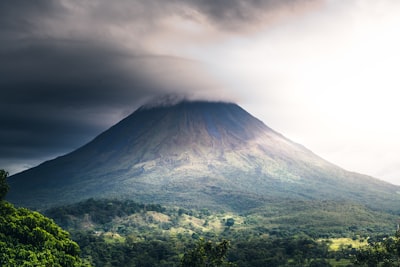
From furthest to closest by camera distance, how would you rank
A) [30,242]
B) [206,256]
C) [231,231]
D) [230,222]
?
[230,222]
[231,231]
[206,256]
[30,242]

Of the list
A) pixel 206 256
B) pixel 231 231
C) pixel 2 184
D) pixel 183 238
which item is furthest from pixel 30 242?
pixel 231 231

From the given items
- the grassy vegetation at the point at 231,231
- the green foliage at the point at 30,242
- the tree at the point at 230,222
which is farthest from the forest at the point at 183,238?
the tree at the point at 230,222

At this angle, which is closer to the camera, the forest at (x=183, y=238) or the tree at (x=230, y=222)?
the forest at (x=183, y=238)

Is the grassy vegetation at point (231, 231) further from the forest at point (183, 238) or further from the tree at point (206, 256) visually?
the tree at point (206, 256)

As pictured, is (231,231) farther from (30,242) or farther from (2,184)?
(30,242)

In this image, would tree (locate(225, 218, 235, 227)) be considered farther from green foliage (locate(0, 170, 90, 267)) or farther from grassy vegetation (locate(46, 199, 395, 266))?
green foliage (locate(0, 170, 90, 267))

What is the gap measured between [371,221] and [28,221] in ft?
368

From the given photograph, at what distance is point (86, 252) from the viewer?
103m

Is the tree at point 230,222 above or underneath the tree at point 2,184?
underneath

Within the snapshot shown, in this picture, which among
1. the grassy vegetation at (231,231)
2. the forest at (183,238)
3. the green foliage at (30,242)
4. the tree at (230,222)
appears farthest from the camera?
the tree at (230,222)

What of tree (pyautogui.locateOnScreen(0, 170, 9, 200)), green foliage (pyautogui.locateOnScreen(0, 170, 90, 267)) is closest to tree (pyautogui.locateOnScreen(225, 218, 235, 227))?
green foliage (pyautogui.locateOnScreen(0, 170, 90, 267))

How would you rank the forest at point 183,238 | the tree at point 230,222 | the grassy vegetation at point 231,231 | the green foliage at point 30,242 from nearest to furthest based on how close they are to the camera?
the green foliage at point 30,242 < the forest at point 183,238 < the grassy vegetation at point 231,231 < the tree at point 230,222

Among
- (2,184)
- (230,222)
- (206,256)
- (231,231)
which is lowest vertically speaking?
(231,231)

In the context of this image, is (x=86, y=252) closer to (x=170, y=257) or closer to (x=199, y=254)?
(x=170, y=257)
